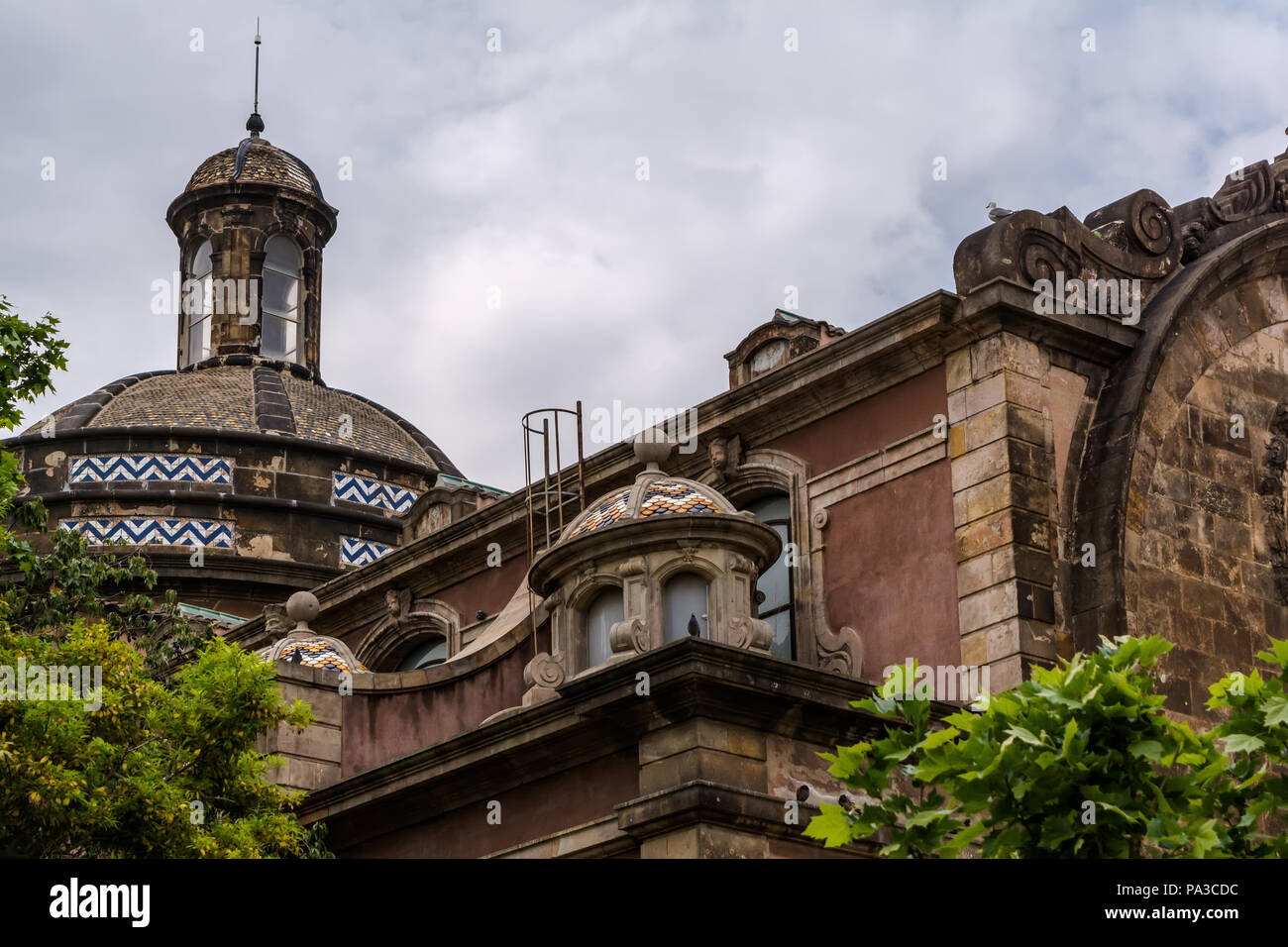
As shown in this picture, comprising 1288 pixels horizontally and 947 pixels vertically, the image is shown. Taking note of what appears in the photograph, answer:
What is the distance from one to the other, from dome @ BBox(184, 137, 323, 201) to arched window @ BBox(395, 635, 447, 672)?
19.8 m

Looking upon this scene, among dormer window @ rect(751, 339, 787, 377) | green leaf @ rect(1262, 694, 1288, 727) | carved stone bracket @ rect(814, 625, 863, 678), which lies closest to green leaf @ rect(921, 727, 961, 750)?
green leaf @ rect(1262, 694, 1288, 727)

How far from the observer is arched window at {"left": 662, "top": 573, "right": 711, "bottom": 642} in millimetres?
21625

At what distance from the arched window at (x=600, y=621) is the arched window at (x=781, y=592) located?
2429 millimetres

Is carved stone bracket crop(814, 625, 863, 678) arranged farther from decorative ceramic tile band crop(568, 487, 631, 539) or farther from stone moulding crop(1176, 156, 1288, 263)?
stone moulding crop(1176, 156, 1288, 263)

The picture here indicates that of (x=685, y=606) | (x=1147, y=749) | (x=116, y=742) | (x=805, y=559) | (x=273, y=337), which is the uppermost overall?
(x=273, y=337)

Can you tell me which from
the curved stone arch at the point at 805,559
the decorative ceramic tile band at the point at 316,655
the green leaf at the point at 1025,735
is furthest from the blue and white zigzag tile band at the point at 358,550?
the green leaf at the point at 1025,735

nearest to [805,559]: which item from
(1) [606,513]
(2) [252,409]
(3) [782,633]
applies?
(3) [782,633]

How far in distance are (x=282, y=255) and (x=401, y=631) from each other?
63.6 feet

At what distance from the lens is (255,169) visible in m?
48.5

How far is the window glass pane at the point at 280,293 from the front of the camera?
159ft

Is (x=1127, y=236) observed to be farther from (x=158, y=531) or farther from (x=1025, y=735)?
(x=158, y=531)
